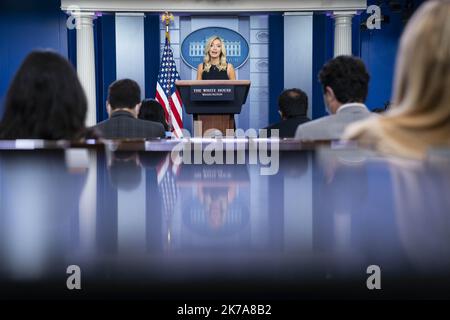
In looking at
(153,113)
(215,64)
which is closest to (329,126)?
(153,113)

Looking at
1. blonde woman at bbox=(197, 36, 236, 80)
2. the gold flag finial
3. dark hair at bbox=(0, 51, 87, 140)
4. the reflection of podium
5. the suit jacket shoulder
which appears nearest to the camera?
dark hair at bbox=(0, 51, 87, 140)

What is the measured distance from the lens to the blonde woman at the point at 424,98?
0.88 meters

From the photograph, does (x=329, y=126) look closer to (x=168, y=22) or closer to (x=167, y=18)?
(x=168, y=22)

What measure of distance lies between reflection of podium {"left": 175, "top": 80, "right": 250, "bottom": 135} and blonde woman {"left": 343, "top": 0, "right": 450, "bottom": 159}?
157 inches

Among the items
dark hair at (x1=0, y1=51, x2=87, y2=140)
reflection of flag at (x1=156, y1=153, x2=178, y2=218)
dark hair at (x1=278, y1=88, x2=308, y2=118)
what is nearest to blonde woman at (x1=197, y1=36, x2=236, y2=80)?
dark hair at (x1=278, y1=88, x2=308, y2=118)

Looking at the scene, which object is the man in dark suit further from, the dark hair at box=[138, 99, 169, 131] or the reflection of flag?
the reflection of flag

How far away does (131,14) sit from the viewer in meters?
8.40

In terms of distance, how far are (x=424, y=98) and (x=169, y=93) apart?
A: 639cm

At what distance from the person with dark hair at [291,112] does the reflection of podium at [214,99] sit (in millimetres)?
1286

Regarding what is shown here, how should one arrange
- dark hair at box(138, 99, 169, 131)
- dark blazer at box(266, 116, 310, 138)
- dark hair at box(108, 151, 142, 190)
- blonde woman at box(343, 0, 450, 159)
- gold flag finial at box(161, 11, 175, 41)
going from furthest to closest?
gold flag finial at box(161, 11, 175, 41), dark hair at box(138, 99, 169, 131), dark blazer at box(266, 116, 310, 138), dark hair at box(108, 151, 142, 190), blonde woman at box(343, 0, 450, 159)

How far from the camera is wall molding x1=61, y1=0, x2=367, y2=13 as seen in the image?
8234mm

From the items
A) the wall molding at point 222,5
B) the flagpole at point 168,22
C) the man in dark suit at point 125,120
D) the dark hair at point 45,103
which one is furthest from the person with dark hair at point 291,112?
the wall molding at point 222,5

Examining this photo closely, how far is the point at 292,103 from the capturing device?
11.9 feet
